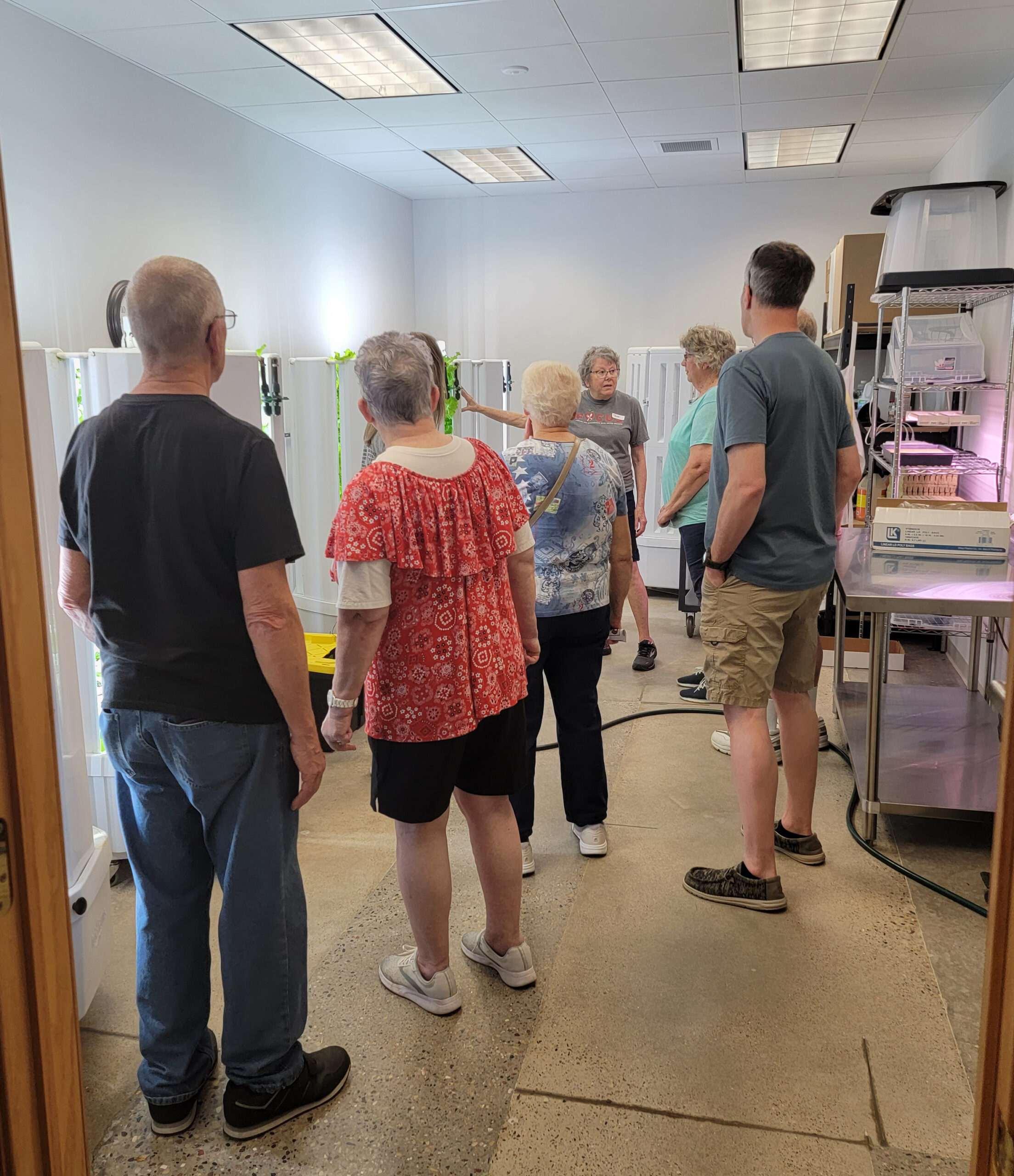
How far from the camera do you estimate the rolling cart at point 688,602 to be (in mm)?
5039

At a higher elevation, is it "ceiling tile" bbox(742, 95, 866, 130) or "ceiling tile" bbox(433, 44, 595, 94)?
"ceiling tile" bbox(742, 95, 866, 130)

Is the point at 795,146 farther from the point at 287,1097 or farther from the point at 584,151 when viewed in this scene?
the point at 287,1097

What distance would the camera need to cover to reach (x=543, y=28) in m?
3.70

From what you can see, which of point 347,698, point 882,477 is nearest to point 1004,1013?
point 347,698

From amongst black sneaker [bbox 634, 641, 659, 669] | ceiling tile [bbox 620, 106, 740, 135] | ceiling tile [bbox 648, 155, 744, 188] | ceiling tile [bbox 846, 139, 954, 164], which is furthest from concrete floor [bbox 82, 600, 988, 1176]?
ceiling tile [bbox 648, 155, 744, 188]

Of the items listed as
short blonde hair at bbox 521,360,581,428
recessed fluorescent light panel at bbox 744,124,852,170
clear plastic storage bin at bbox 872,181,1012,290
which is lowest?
short blonde hair at bbox 521,360,581,428

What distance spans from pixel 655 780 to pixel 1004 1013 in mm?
2513

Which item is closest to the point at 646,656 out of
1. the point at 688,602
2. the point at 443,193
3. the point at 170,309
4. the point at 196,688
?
the point at 688,602

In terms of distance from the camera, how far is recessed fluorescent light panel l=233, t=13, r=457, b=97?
3701 millimetres

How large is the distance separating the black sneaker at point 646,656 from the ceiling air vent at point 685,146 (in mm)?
2922

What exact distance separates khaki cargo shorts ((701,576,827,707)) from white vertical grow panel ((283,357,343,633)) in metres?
2.14

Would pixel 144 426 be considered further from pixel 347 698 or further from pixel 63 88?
pixel 63 88

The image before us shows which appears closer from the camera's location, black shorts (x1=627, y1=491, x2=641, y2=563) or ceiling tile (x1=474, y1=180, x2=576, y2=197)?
black shorts (x1=627, y1=491, x2=641, y2=563)

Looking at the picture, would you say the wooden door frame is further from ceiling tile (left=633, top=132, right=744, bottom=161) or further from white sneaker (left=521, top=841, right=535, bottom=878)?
ceiling tile (left=633, top=132, right=744, bottom=161)
